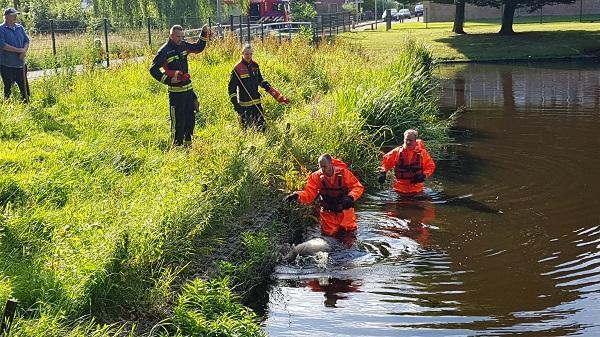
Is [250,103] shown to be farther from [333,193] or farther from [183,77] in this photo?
[333,193]

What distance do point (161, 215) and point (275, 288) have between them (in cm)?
152

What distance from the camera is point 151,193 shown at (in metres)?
8.18

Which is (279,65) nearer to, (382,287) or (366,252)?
(366,252)

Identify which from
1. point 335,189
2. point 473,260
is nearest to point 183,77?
point 335,189

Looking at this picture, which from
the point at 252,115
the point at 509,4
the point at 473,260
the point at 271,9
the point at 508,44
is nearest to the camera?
the point at 473,260

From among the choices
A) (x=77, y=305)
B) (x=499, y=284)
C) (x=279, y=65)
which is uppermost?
(x=279, y=65)

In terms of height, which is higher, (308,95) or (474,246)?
(308,95)

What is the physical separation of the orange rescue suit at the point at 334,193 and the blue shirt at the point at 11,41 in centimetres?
635

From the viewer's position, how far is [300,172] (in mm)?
11164

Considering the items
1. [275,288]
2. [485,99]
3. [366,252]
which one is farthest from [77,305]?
[485,99]

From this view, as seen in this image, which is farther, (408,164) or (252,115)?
(252,115)

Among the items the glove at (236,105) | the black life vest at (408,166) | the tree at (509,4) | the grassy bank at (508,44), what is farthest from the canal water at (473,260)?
the tree at (509,4)

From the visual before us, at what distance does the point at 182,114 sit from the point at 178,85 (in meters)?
0.45

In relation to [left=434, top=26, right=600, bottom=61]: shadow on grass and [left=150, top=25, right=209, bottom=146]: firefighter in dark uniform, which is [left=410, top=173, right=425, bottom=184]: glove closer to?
[left=150, top=25, right=209, bottom=146]: firefighter in dark uniform
